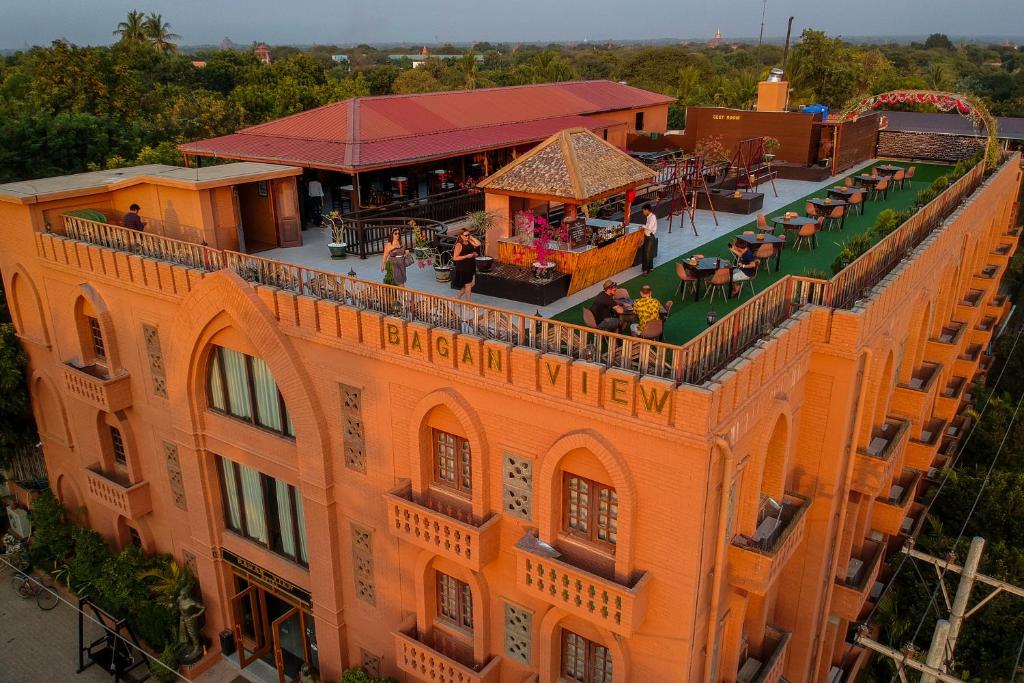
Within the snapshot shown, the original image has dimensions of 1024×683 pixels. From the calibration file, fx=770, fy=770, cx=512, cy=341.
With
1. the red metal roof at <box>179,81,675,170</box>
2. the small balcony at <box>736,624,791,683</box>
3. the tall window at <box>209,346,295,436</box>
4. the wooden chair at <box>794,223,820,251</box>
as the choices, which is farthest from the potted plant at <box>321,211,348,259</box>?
the small balcony at <box>736,624,791,683</box>

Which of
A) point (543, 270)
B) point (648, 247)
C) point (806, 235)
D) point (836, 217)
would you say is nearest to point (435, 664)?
point (543, 270)

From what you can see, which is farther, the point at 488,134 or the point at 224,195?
the point at 488,134

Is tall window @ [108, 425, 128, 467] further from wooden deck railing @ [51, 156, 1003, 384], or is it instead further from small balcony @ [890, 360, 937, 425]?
small balcony @ [890, 360, 937, 425]

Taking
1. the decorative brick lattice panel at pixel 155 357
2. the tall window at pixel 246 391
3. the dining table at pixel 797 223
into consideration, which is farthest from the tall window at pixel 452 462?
the dining table at pixel 797 223

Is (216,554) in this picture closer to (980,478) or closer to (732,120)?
(980,478)

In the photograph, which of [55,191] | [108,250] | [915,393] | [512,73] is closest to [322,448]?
[108,250]

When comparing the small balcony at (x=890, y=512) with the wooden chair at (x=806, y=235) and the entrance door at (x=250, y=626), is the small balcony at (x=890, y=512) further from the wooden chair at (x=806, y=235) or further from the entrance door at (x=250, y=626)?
the entrance door at (x=250, y=626)

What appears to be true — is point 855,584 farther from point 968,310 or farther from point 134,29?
point 134,29
